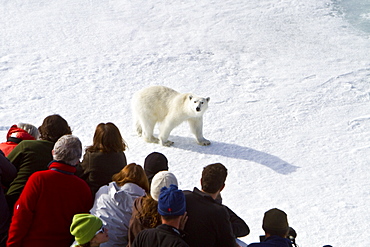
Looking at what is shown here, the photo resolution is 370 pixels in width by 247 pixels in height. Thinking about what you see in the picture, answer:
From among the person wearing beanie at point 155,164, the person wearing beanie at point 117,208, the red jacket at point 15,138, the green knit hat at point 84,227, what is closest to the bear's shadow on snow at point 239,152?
Result: the person wearing beanie at point 155,164

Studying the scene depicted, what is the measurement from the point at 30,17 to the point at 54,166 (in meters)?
11.8

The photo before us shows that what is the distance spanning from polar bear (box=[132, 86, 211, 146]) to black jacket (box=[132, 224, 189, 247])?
4.89m

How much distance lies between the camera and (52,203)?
3.49 meters

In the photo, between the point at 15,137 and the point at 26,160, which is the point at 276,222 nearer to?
the point at 26,160

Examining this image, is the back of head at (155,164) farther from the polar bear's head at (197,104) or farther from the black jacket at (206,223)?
the polar bear's head at (197,104)

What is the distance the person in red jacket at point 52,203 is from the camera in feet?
11.2

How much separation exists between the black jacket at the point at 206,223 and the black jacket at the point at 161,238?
0.36 meters

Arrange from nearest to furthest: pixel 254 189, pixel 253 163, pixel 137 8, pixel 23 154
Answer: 1. pixel 23 154
2. pixel 254 189
3. pixel 253 163
4. pixel 137 8

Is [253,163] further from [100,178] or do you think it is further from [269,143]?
[100,178]

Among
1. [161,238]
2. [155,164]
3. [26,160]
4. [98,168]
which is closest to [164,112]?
[155,164]

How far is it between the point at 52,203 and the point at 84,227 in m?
0.37

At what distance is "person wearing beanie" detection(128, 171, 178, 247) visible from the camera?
3408mm

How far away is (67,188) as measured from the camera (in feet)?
11.6

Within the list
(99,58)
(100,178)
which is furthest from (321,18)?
(100,178)
